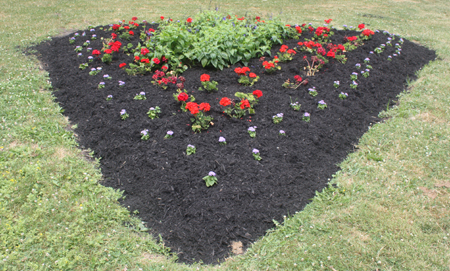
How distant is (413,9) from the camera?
37.8ft

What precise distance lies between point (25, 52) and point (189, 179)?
5.56 m

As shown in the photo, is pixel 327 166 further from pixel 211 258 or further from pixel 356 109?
pixel 211 258

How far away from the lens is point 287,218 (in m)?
3.01

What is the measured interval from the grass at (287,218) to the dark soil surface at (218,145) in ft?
0.53

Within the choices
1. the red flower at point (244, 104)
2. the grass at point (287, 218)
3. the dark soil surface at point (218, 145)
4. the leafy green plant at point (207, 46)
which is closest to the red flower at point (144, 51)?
the leafy green plant at point (207, 46)

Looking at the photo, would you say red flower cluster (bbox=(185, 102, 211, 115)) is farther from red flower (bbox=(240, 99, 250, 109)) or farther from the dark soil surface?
red flower (bbox=(240, 99, 250, 109))

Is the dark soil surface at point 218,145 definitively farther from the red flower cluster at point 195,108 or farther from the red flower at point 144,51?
the red flower at point 144,51

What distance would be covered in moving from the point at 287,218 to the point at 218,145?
117 centimetres

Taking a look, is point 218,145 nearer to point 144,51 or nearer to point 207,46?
point 207,46

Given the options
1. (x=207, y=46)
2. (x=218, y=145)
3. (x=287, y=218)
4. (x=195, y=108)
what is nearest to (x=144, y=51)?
(x=207, y=46)

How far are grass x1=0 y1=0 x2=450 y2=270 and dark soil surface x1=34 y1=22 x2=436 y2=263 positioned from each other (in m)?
0.16

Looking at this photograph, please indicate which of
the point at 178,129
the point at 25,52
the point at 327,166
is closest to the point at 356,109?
the point at 327,166

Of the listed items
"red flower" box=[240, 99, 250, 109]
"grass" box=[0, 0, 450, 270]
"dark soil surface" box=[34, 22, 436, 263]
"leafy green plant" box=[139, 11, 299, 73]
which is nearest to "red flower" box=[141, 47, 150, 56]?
"leafy green plant" box=[139, 11, 299, 73]

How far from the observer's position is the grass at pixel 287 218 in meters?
2.62
